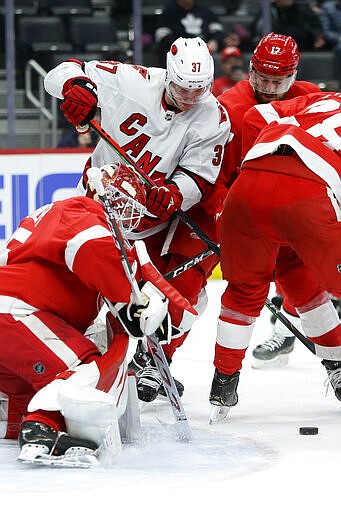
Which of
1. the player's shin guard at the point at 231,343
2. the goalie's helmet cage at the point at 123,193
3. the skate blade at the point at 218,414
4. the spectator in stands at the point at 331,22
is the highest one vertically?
the goalie's helmet cage at the point at 123,193

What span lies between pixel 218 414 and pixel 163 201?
0.64m

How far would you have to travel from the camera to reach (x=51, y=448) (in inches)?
102

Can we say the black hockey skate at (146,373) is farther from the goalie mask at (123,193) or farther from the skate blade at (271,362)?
the goalie mask at (123,193)

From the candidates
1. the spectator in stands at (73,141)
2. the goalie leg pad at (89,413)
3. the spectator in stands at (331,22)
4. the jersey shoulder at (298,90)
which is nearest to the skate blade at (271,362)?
the jersey shoulder at (298,90)

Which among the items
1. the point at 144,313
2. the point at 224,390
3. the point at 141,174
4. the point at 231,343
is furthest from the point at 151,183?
the point at 144,313

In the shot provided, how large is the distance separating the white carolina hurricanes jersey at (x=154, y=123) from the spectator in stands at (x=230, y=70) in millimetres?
2985

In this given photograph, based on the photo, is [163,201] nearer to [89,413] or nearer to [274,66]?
[274,66]

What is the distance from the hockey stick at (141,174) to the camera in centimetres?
343

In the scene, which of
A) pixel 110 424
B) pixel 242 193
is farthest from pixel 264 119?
pixel 110 424

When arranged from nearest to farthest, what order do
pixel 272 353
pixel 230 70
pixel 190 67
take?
pixel 190 67 → pixel 272 353 → pixel 230 70

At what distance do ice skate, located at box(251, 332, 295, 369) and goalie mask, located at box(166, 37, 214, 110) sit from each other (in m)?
1.08

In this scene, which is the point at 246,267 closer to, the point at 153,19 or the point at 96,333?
the point at 96,333

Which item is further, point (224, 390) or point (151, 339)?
point (224, 390)

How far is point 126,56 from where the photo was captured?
21.9 ft
